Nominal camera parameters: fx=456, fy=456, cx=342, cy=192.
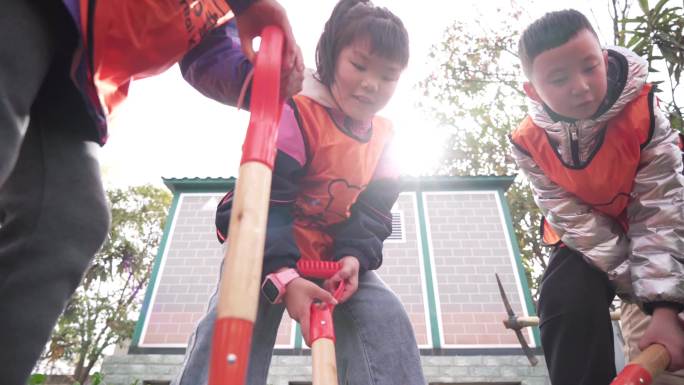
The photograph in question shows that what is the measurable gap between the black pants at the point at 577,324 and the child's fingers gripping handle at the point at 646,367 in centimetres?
23

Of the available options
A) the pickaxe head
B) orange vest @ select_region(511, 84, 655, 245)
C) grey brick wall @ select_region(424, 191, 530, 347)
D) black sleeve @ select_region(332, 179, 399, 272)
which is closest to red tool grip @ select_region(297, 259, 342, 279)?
black sleeve @ select_region(332, 179, 399, 272)

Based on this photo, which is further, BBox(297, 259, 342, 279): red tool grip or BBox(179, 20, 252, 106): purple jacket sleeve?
BBox(297, 259, 342, 279): red tool grip

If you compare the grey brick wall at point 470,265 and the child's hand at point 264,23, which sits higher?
the grey brick wall at point 470,265

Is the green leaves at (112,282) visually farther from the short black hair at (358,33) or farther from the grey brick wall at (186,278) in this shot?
the short black hair at (358,33)

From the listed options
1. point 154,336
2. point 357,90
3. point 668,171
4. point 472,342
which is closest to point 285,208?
point 357,90

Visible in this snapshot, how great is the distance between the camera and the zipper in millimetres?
1822

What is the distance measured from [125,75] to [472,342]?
6.33 m

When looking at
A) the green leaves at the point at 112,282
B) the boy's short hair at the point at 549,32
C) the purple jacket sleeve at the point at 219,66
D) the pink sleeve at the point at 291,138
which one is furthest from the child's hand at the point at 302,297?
the green leaves at the point at 112,282

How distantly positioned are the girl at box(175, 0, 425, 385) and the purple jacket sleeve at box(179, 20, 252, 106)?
0.03 metres

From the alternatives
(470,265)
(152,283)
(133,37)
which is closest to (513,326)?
(470,265)

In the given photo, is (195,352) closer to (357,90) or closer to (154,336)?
(357,90)

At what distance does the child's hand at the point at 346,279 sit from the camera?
148cm

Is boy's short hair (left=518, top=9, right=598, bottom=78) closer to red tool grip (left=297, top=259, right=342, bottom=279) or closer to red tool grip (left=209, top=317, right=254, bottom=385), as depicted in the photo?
red tool grip (left=297, top=259, right=342, bottom=279)

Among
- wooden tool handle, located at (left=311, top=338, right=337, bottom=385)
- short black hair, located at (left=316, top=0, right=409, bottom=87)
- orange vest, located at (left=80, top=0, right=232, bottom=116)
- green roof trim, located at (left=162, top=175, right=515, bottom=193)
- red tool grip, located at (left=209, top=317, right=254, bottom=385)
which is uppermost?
green roof trim, located at (left=162, top=175, right=515, bottom=193)
